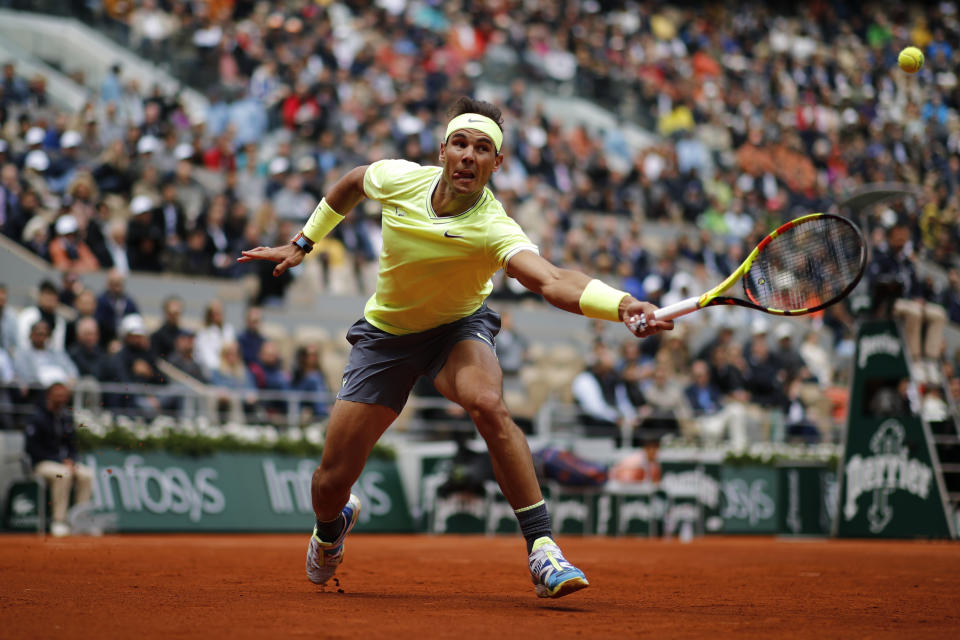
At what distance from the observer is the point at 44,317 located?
14.2 meters

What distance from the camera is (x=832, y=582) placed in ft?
26.2

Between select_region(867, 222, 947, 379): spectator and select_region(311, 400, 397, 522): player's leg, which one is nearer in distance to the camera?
select_region(311, 400, 397, 522): player's leg

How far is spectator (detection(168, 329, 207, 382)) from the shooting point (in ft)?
48.7

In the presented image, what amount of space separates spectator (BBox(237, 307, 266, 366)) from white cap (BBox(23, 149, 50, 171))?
3734mm

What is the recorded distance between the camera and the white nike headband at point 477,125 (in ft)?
20.8

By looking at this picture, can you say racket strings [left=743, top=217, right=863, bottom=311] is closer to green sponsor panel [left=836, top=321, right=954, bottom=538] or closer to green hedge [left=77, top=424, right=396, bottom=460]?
green sponsor panel [left=836, top=321, right=954, bottom=538]

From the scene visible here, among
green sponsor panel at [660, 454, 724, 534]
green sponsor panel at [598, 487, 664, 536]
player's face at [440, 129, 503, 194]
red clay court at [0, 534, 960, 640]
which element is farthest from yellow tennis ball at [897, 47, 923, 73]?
green sponsor panel at [598, 487, 664, 536]

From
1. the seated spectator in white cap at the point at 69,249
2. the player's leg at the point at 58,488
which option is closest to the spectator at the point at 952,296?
the seated spectator in white cap at the point at 69,249

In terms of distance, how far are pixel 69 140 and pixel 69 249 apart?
2.27 m

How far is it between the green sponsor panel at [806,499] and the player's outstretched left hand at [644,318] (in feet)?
39.9

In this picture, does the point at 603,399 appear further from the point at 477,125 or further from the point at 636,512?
the point at 477,125

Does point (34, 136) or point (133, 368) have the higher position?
point (34, 136)

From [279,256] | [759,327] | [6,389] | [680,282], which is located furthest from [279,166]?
[279,256]

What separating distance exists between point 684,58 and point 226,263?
18.1 metres
